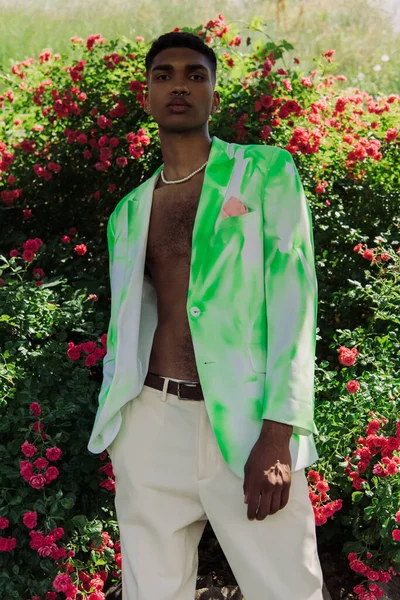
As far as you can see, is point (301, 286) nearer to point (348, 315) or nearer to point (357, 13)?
point (348, 315)

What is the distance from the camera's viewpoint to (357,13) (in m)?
13.0

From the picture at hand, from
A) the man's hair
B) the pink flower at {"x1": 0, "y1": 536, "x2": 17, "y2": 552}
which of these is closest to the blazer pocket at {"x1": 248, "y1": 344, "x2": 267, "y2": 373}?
the man's hair

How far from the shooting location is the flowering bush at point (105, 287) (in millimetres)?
2945

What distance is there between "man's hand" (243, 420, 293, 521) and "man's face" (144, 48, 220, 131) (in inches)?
36.4

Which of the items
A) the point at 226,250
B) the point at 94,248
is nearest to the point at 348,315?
the point at 94,248

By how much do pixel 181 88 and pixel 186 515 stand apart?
3.95 ft

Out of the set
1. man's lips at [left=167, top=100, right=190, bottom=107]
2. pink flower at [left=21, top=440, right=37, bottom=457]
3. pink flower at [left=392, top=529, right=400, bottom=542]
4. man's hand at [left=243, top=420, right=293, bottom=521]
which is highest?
man's lips at [left=167, top=100, right=190, bottom=107]

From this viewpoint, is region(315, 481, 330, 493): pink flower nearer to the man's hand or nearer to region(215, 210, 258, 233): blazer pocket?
the man's hand

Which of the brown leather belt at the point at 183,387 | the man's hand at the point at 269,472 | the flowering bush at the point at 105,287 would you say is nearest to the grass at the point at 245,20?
the flowering bush at the point at 105,287

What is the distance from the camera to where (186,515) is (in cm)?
214

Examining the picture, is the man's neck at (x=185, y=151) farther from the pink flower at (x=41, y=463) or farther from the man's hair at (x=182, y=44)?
the pink flower at (x=41, y=463)

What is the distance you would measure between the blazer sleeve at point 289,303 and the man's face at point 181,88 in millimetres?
337

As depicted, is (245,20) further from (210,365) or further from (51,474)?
(210,365)

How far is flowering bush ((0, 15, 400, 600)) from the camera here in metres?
2.95
